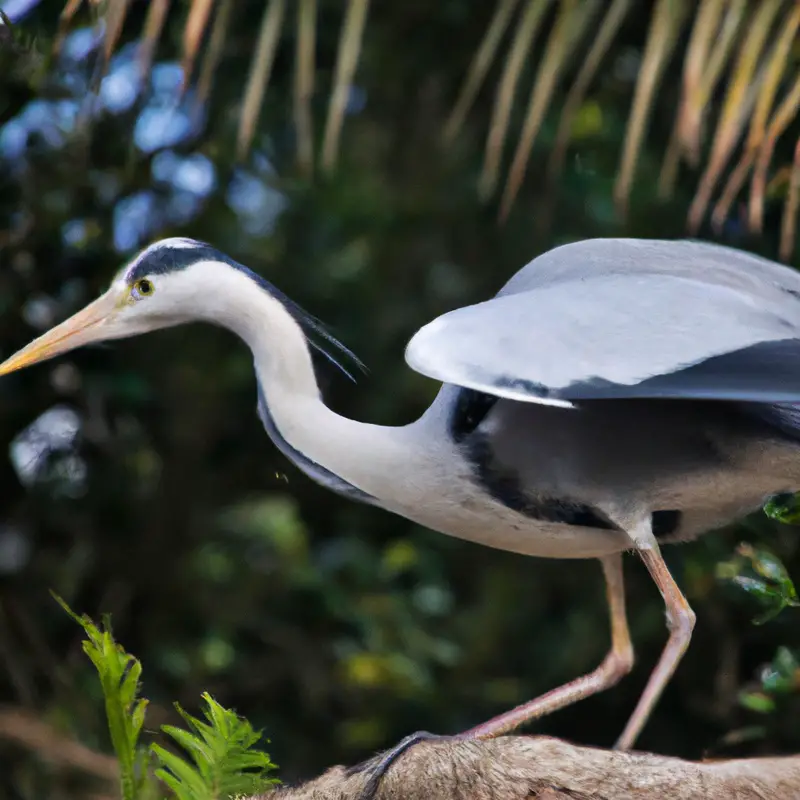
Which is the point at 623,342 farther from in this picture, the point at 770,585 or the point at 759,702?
the point at 759,702

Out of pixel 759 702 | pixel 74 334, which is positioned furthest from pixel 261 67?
pixel 759 702

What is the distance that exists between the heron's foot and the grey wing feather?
0.64 metres

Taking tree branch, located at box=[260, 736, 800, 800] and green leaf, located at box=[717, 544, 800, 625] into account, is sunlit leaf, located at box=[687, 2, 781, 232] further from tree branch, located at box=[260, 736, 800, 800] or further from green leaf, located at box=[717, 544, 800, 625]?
tree branch, located at box=[260, 736, 800, 800]

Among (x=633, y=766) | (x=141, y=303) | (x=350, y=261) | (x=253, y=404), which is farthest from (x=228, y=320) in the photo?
(x=350, y=261)

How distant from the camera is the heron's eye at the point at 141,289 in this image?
3.11 m

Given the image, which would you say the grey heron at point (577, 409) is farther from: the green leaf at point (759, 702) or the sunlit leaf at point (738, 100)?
the green leaf at point (759, 702)

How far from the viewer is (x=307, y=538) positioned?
511 centimetres

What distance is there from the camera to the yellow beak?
316cm

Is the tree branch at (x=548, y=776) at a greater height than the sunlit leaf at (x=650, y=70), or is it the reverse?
the sunlit leaf at (x=650, y=70)

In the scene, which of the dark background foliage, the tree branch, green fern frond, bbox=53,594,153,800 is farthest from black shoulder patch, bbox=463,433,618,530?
the dark background foliage

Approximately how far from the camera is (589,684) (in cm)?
299

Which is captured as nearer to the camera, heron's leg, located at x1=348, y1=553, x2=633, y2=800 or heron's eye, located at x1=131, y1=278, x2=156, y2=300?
heron's leg, located at x1=348, y1=553, x2=633, y2=800

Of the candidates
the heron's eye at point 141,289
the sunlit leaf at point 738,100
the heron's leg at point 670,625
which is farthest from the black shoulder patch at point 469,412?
the heron's eye at point 141,289

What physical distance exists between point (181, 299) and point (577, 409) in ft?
2.85
